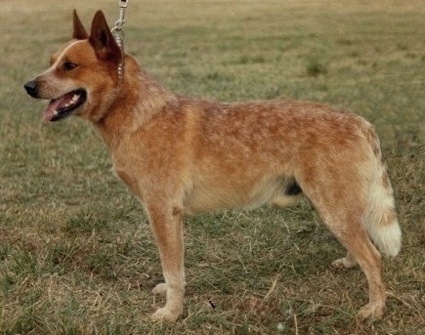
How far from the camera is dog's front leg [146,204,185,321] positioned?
548 centimetres

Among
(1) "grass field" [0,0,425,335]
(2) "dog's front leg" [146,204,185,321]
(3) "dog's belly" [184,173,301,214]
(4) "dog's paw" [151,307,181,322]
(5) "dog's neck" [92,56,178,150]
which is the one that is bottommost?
(1) "grass field" [0,0,425,335]

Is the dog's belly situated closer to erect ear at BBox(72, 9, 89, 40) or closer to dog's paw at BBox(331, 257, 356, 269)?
dog's paw at BBox(331, 257, 356, 269)

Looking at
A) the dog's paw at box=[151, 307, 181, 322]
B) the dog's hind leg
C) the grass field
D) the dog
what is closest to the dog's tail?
the dog

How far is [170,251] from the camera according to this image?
5559 millimetres

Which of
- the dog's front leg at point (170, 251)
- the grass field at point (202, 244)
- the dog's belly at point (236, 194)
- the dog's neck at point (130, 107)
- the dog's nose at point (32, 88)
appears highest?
the dog's nose at point (32, 88)

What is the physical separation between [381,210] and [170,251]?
1.61 meters

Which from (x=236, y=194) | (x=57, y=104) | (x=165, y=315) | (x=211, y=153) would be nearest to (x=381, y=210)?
(x=236, y=194)

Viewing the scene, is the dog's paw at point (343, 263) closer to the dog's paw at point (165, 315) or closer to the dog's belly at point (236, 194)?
the dog's belly at point (236, 194)

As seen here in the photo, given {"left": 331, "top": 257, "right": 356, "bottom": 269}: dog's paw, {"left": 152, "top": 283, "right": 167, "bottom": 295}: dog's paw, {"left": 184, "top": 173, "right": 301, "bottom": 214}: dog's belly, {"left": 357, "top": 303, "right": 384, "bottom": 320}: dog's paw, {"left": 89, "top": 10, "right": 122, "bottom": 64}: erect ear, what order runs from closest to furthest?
{"left": 89, "top": 10, "right": 122, "bottom": 64}: erect ear
{"left": 357, "top": 303, "right": 384, "bottom": 320}: dog's paw
{"left": 184, "top": 173, "right": 301, "bottom": 214}: dog's belly
{"left": 152, "top": 283, "right": 167, "bottom": 295}: dog's paw
{"left": 331, "top": 257, "right": 356, "bottom": 269}: dog's paw

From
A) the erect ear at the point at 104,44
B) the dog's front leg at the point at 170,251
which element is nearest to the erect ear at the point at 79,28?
the erect ear at the point at 104,44

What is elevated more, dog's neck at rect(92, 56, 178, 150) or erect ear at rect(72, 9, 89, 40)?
erect ear at rect(72, 9, 89, 40)

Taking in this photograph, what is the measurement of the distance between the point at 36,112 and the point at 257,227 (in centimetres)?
791

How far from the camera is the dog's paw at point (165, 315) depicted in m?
5.42

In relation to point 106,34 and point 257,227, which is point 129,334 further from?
point 257,227
